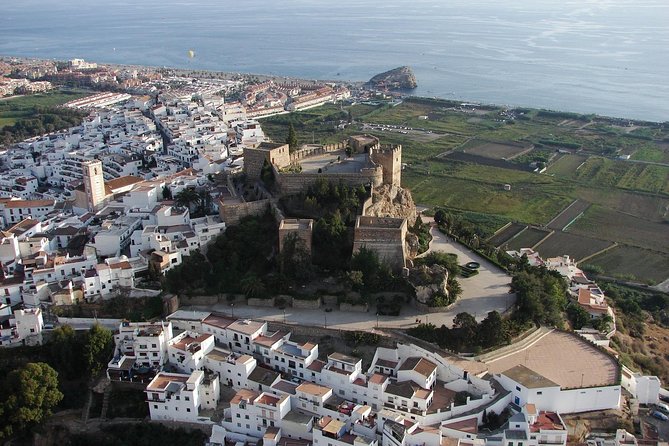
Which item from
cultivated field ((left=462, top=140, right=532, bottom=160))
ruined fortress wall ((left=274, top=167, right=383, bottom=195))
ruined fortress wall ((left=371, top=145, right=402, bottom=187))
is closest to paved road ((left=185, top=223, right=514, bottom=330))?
ruined fortress wall ((left=274, top=167, right=383, bottom=195))

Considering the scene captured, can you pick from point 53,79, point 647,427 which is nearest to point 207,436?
point 647,427

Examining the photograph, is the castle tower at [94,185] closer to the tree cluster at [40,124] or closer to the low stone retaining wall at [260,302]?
the low stone retaining wall at [260,302]

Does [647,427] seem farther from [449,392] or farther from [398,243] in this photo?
[398,243]

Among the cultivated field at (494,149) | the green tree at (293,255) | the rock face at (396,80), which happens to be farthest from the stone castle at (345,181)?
the rock face at (396,80)

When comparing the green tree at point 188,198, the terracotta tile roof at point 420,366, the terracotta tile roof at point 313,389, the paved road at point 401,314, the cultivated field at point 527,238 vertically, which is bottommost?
the cultivated field at point 527,238

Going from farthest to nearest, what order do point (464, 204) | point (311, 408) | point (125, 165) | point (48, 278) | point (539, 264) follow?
point (464, 204), point (125, 165), point (539, 264), point (48, 278), point (311, 408)

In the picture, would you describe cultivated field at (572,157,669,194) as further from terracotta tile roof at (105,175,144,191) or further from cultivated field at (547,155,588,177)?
terracotta tile roof at (105,175,144,191)

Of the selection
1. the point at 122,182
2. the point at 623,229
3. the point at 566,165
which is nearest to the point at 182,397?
the point at 122,182
